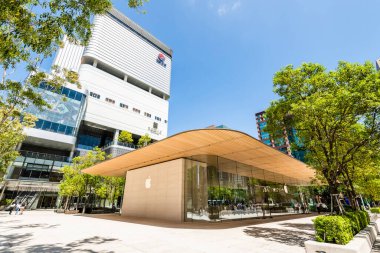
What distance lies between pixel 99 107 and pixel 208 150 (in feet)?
148

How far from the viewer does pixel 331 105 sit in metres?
7.27

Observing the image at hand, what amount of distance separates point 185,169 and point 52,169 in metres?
35.9

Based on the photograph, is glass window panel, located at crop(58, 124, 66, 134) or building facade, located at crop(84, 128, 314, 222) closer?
building facade, located at crop(84, 128, 314, 222)

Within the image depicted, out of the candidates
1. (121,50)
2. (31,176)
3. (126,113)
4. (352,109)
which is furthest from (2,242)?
(121,50)

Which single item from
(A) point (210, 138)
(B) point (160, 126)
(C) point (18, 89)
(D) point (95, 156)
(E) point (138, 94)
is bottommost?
(A) point (210, 138)

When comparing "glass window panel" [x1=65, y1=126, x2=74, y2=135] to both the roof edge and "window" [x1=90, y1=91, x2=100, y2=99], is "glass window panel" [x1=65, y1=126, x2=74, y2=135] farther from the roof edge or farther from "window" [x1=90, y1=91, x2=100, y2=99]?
the roof edge

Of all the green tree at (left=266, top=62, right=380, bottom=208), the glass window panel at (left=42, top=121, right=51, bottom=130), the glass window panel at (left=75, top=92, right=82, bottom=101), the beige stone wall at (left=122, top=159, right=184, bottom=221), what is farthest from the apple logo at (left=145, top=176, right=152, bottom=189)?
the glass window panel at (left=75, top=92, right=82, bottom=101)

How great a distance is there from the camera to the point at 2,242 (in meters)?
6.55

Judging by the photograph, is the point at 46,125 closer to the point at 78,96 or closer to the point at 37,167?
the point at 37,167

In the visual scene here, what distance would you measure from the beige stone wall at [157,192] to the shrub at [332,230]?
9.02 meters

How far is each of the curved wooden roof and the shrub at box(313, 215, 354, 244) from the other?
5.16 meters

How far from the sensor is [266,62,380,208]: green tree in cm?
721

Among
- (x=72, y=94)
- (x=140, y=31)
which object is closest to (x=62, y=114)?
(x=72, y=94)

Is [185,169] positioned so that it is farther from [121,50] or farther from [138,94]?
[121,50]
